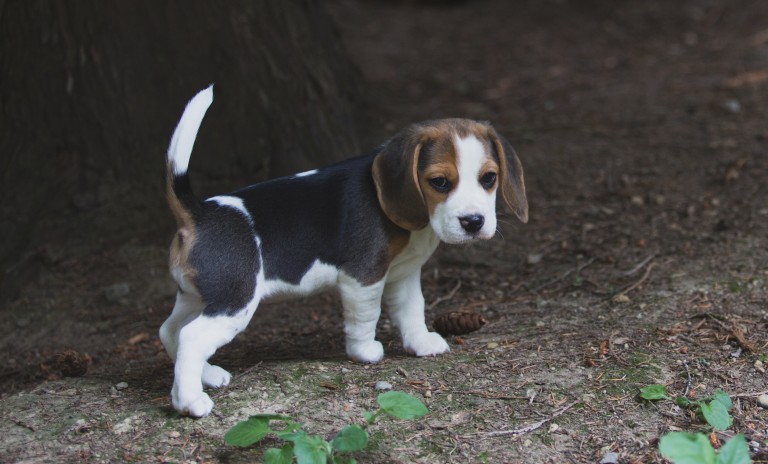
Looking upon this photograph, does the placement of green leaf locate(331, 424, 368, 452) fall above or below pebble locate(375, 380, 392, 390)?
above

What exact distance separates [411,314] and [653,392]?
1268 millimetres

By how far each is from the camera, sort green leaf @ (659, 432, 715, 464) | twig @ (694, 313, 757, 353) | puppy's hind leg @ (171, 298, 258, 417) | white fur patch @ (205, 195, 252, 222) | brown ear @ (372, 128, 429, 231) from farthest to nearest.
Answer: twig @ (694, 313, 757, 353), white fur patch @ (205, 195, 252, 222), brown ear @ (372, 128, 429, 231), puppy's hind leg @ (171, 298, 258, 417), green leaf @ (659, 432, 715, 464)

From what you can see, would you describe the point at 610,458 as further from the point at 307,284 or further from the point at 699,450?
the point at 307,284

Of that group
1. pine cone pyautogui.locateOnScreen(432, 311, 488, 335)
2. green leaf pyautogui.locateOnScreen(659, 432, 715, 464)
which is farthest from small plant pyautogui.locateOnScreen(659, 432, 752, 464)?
pine cone pyautogui.locateOnScreen(432, 311, 488, 335)

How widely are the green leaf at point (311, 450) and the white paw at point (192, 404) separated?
60 cm

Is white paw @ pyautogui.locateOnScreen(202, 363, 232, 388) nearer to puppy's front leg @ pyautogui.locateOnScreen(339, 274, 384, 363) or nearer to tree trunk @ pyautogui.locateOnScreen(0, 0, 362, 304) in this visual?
puppy's front leg @ pyautogui.locateOnScreen(339, 274, 384, 363)

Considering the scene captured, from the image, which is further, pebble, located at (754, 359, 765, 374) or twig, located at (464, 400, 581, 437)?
pebble, located at (754, 359, 765, 374)

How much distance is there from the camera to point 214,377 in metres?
4.15

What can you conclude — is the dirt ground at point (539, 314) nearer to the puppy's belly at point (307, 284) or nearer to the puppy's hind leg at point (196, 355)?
the puppy's hind leg at point (196, 355)

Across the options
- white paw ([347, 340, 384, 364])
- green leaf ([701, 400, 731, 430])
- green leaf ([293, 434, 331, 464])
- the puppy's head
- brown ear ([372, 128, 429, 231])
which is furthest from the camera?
white paw ([347, 340, 384, 364])

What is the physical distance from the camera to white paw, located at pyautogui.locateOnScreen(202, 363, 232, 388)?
13.6 ft

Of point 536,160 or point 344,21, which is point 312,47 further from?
point 344,21

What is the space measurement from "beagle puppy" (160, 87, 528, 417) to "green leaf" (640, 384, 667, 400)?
976 millimetres

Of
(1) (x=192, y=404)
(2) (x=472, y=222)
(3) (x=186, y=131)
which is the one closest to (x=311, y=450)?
(1) (x=192, y=404)
